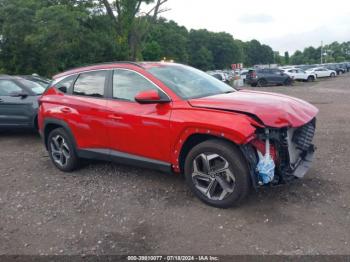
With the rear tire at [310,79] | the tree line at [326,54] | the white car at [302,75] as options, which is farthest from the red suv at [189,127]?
the tree line at [326,54]

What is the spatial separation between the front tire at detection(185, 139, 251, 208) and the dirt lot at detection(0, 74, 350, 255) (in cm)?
16

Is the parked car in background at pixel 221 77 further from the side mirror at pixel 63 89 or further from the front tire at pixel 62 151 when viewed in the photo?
the front tire at pixel 62 151

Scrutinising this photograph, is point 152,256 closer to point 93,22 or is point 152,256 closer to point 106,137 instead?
point 106,137

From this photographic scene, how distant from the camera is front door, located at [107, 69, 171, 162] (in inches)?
179

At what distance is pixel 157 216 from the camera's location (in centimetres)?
427

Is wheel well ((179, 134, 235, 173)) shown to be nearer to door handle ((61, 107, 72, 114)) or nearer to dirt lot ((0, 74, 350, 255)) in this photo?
dirt lot ((0, 74, 350, 255))

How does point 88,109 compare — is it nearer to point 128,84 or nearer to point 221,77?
point 128,84

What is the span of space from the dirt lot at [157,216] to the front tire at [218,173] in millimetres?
160

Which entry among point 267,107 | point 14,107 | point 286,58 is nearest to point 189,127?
point 267,107

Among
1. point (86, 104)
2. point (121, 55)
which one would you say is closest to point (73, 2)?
point (121, 55)

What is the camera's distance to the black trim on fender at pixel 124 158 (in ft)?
15.4

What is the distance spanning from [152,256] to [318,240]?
162cm

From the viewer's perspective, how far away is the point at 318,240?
11.7 feet

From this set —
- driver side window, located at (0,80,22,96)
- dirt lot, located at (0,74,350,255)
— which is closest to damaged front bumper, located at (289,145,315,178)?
dirt lot, located at (0,74,350,255)
